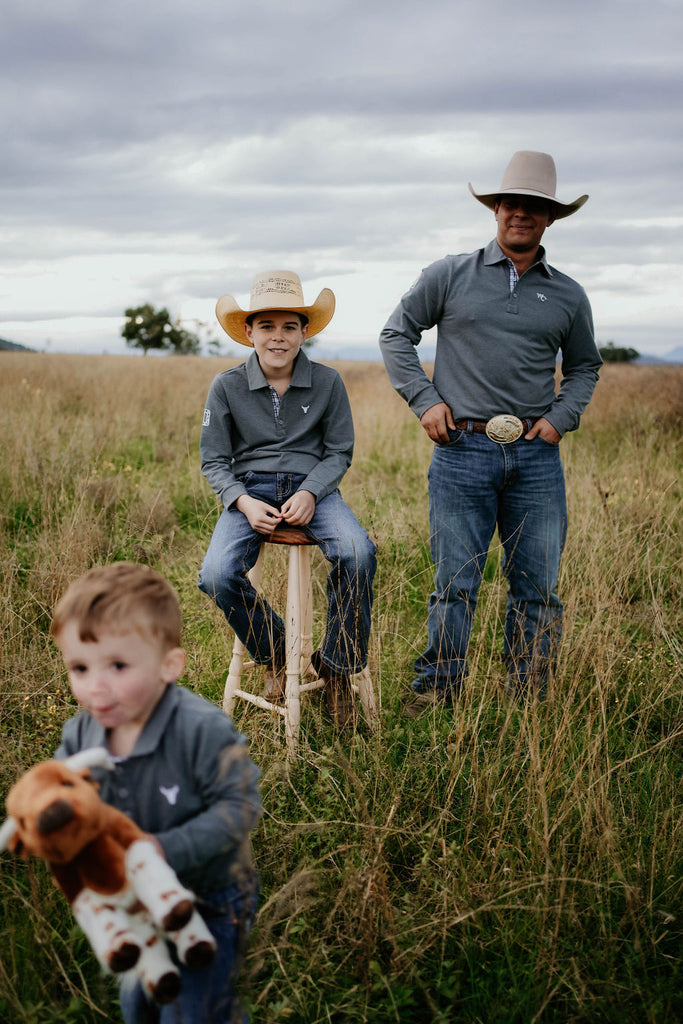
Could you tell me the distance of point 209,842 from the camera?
1.51 metres

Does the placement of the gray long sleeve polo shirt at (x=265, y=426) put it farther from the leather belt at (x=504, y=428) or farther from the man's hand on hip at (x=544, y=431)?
the man's hand on hip at (x=544, y=431)

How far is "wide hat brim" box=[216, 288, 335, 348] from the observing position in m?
3.44

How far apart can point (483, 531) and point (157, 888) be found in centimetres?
262

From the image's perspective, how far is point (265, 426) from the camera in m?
3.51

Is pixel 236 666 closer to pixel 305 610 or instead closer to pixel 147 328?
pixel 305 610

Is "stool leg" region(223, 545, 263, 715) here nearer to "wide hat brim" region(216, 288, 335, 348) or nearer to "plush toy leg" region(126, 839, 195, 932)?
"wide hat brim" region(216, 288, 335, 348)

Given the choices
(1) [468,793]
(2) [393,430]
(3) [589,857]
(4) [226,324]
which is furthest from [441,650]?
(2) [393,430]

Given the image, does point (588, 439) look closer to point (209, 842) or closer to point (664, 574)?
point (664, 574)

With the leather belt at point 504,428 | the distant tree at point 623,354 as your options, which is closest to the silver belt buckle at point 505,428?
the leather belt at point 504,428

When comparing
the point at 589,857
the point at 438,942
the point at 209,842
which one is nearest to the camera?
the point at 209,842

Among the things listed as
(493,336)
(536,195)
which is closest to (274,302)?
(493,336)

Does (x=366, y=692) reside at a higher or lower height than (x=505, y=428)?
lower

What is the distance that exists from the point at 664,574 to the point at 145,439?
19.5 feet

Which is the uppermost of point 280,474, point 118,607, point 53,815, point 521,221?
point 521,221
